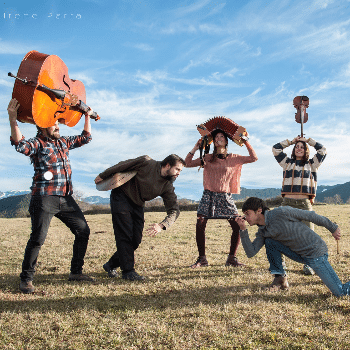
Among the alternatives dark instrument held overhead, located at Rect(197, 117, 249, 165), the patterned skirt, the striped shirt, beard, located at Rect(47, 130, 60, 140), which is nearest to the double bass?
beard, located at Rect(47, 130, 60, 140)

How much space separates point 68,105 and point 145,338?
12.5 feet

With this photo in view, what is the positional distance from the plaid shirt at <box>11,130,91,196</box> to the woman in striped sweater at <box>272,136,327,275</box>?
3981 millimetres

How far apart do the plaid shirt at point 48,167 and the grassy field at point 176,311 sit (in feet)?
5.26

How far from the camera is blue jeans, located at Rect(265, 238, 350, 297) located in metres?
4.40

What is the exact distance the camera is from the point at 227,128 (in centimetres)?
665

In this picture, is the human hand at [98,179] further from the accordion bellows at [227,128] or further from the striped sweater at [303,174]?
the striped sweater at [303,174]

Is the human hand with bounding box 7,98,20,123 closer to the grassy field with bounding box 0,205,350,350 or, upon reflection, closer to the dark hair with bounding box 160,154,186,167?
the dark hair with bounding box 160,154,186,167

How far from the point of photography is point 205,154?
22.3 ft

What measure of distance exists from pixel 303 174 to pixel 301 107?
1.59 meters

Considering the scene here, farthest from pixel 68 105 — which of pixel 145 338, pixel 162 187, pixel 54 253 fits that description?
pixel 54 253

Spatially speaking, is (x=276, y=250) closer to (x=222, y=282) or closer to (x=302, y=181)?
(x=222, y=282)

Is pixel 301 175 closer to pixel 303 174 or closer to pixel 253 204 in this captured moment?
pixel 303 174

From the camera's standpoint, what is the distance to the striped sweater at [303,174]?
19.1 ft

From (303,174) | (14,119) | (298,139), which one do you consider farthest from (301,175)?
(14,119)
